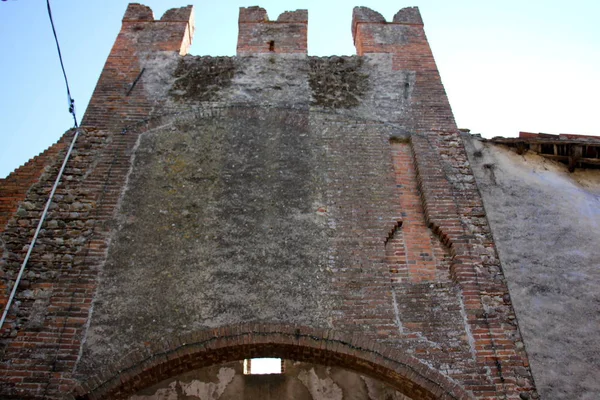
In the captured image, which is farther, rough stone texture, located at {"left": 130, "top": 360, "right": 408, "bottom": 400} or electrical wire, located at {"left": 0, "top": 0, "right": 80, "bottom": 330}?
rough stone texture, located at {"left": 130, "top": 360, "right": 408, "bottom": 400}

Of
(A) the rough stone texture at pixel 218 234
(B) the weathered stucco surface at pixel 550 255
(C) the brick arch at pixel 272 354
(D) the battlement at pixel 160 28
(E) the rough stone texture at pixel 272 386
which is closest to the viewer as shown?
(C) the brick arch at pixel 272 354

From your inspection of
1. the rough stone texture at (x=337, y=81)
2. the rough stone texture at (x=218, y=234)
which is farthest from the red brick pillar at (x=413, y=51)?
the rough stone texture at (x=218, y=234)

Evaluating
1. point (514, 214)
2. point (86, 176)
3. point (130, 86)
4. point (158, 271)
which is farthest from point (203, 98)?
point (514, 214)

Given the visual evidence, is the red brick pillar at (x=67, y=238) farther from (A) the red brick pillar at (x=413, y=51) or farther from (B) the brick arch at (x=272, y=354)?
(A) the red brick pillar at (x=413, y=51)

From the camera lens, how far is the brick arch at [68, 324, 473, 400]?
4758mm

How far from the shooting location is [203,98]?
23.5 ft

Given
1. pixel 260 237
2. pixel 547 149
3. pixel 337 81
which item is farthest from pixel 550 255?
pixel 337 81

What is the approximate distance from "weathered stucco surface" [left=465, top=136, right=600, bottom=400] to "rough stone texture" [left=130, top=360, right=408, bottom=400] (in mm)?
3470

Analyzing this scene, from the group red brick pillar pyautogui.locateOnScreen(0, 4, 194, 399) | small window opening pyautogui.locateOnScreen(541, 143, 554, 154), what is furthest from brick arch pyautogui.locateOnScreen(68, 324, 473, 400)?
small window opening pyautogui.locateOnScreen(541, 143, 554, 154)

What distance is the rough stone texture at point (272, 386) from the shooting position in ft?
27.1

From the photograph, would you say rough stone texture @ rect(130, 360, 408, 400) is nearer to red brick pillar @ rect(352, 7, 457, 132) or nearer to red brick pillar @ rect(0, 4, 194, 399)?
red brick pillar @ rect(0, 4, 194, 399)

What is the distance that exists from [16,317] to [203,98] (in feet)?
11.5

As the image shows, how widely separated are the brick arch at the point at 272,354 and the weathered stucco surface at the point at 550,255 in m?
1.07

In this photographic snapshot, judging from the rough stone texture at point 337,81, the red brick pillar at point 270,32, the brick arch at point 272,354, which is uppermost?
the red brick pillar at point 270,32
